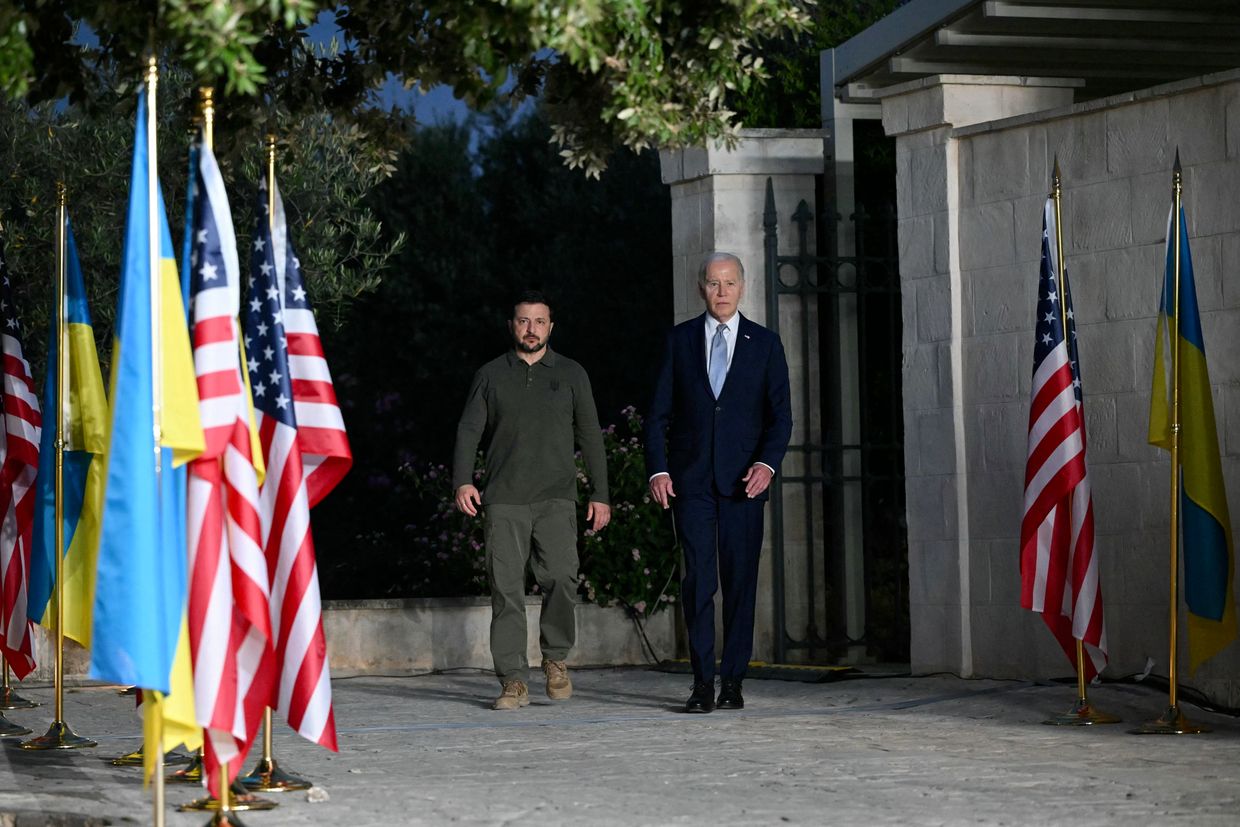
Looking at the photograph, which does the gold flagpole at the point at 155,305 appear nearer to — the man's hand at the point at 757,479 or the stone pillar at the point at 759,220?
the man's hand at the point at 757,479

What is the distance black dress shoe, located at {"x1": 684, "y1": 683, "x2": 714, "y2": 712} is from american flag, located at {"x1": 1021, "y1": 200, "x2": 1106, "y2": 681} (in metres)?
1.56

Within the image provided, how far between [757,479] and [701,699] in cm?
109

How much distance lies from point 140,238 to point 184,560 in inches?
36.7

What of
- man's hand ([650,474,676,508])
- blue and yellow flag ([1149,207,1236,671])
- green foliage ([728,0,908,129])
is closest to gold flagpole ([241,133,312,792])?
man's hand ([650,474,676,508])

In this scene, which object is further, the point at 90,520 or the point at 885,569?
the point at 885,569

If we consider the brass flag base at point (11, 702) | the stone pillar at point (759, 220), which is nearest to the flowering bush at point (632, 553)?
the stone pillar at point (759, 220)

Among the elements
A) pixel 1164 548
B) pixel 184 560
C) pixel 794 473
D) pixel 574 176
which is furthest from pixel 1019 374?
pixel 574 176

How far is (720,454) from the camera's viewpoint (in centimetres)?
946

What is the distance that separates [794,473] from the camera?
465 inches

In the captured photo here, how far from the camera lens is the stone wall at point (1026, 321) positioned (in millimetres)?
9195

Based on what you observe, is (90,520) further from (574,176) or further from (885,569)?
(574,176)

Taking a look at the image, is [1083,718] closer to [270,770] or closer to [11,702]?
[270,770]

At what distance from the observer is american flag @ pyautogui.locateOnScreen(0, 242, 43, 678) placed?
29.8 feet

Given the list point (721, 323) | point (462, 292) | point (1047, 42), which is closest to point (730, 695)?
point (721, 323)
